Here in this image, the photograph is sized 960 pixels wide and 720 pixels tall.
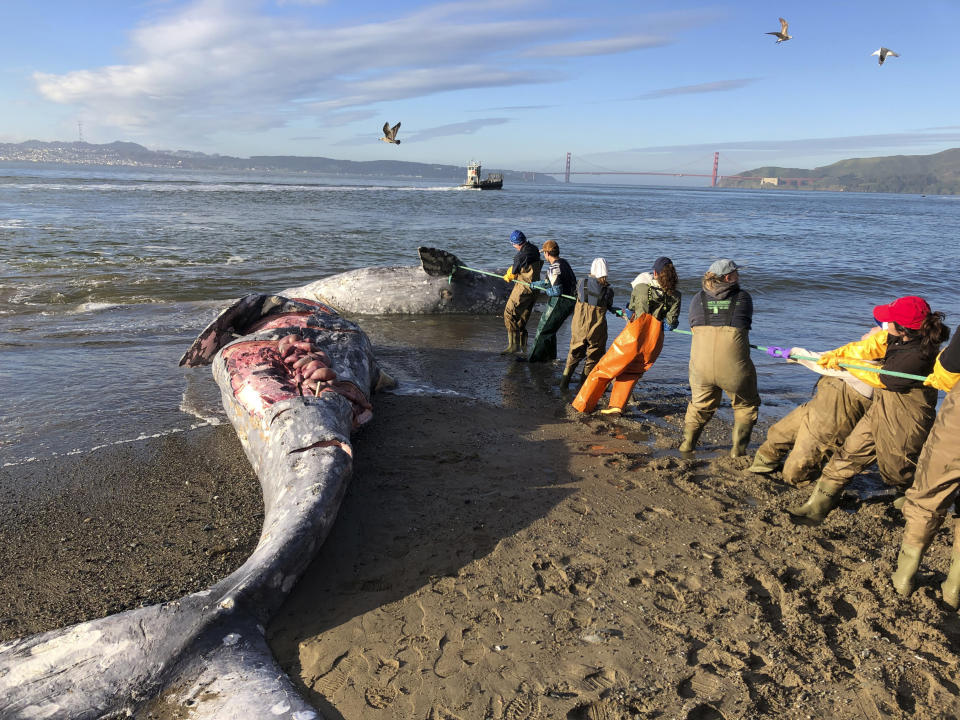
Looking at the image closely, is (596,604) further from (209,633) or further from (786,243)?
(786,243)

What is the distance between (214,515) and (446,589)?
1.94 meters

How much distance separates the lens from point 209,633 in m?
2.98

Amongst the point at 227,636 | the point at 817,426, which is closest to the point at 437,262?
the point at 817,426

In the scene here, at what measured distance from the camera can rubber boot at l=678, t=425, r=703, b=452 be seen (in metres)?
6.01

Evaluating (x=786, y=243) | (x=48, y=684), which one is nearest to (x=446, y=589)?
(x=48, y=684)

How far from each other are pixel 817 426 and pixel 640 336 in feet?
7.11

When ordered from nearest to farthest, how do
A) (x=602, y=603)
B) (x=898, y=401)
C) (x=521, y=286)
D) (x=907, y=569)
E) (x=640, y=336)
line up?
(x=602, y=603) → (x=907, y=569) → (x=898, y=401) → (x=640, y=336) → (x=521, y=286)

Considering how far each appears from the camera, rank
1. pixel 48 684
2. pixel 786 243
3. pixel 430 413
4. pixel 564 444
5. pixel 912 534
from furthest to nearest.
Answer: pixel 786 243 < pixel 430 413 < pixel 564 444 < pixel 912 534 < pixel 48 684

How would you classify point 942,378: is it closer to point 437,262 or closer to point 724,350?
point 724,350

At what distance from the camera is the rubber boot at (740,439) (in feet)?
19.2

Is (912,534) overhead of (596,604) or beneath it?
overhead

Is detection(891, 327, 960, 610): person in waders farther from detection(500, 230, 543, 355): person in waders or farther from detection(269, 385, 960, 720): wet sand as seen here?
detection(500, 230, 543, 355): person in waders

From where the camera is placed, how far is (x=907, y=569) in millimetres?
3932

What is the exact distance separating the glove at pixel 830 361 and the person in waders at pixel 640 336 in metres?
2.01
